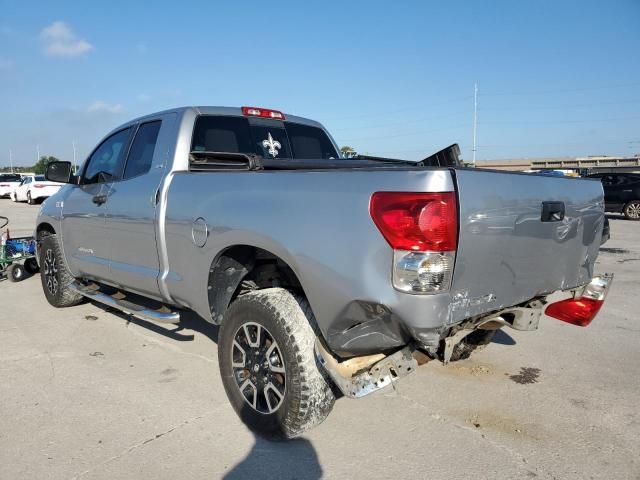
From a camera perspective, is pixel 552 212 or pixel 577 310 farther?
pixel 577 310

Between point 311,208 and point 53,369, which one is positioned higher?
point 311,208

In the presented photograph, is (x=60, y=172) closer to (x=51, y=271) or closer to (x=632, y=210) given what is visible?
(x=51, y=271)

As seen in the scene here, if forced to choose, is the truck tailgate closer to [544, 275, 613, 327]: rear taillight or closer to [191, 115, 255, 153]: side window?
[544, 275, 613, 327]: rear taillight

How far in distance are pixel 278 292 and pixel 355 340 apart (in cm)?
70

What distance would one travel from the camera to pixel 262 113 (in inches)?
177

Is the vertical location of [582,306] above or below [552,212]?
below

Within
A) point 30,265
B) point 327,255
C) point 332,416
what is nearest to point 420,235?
point 327,255

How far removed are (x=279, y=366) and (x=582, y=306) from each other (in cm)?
212

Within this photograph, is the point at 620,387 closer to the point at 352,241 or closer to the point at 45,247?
the point at 352,241

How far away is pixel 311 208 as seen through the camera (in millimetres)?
2590

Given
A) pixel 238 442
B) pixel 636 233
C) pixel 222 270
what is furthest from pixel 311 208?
pixel 636 233

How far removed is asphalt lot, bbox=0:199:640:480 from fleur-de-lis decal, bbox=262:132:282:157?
6.20 feet

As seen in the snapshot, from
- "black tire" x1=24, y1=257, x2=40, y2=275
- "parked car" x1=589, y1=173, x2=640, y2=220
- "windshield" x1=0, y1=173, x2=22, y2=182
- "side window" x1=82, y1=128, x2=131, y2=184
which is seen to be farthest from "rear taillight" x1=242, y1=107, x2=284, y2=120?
"windshield" x1=0, y1=173, x2=22, y2=182

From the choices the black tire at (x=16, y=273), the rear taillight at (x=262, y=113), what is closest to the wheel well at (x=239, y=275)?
the rear taillight at (x=262, y=113)
